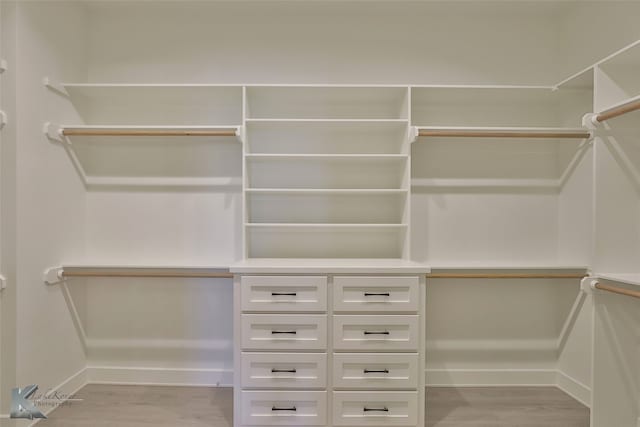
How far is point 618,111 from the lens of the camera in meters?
1.96

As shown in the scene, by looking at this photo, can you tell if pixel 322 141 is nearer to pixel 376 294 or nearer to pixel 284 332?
pixel 376 294

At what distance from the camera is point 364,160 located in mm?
2764

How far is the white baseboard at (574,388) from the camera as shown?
2539mm

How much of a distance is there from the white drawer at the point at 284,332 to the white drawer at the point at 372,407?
317 millimetres

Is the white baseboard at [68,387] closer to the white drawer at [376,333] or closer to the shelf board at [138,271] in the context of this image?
the shelf board at [138,271]

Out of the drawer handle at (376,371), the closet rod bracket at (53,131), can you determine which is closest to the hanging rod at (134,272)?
the closet rod bracket at (53,131)

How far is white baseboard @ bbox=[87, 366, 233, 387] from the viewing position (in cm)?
282

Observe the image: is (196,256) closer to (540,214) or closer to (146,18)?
(146,18)

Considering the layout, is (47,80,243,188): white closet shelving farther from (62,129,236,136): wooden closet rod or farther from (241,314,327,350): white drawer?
(241,314,327,350): white drawer

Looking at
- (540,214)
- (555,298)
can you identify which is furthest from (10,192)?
(555,298)

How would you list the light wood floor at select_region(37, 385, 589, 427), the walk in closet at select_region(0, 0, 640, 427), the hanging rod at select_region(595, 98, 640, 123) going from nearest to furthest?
1. the hanging rod at select_region(595, 98, 640, 123)
2. the light wood floor at select_region(37, 385, 589, 427)
3. the walk in closet at select_region(0, 0, 640, 427)

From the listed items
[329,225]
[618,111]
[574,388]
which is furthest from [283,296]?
[574,388]

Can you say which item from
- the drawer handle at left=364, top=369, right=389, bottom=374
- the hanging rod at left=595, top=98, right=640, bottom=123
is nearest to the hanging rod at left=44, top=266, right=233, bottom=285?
the drawer handle at left=364, top=369, right=389, bottom=374
